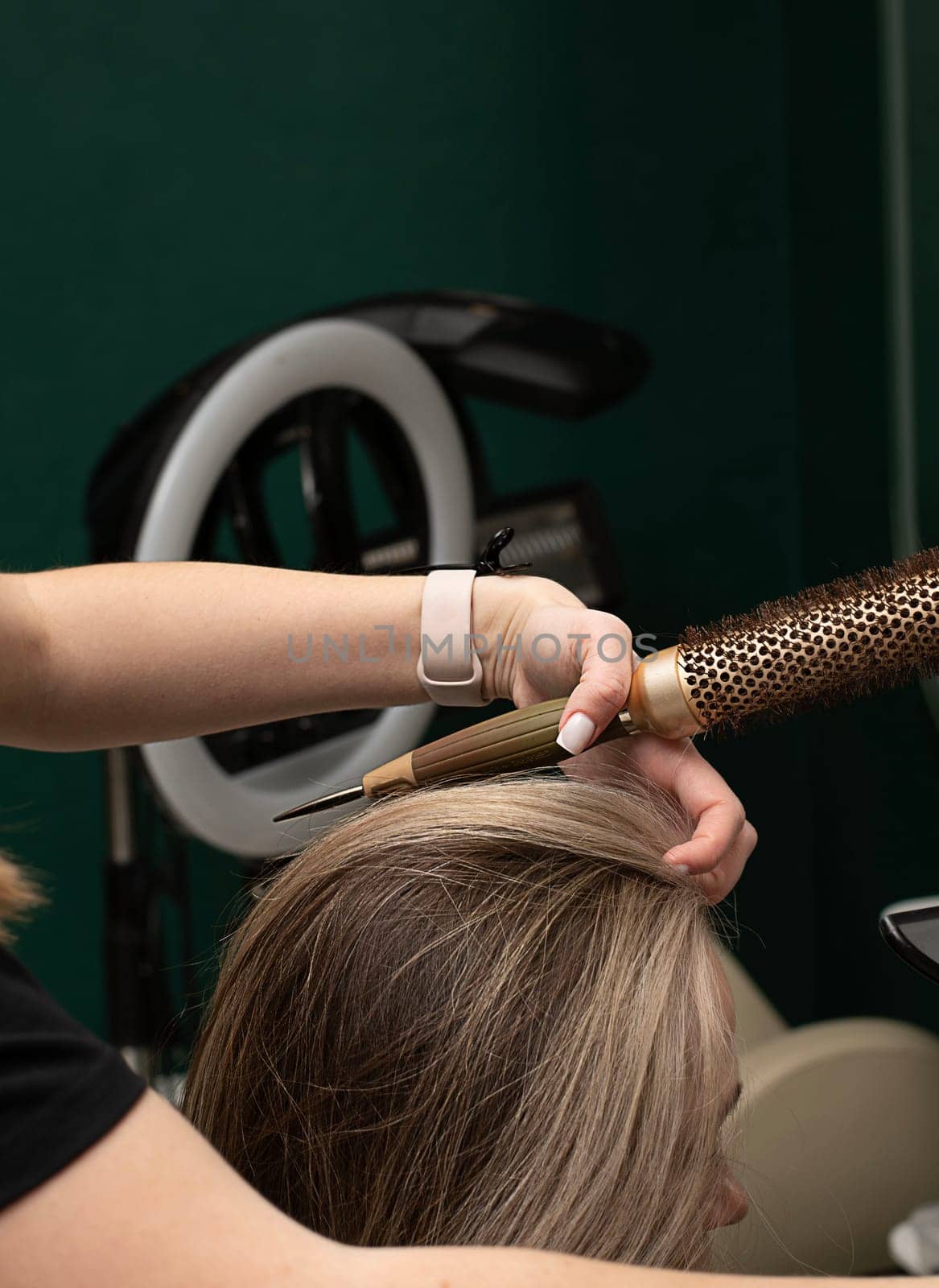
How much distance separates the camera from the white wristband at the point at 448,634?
0.79 meters

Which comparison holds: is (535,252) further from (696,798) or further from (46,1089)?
(46,1089)

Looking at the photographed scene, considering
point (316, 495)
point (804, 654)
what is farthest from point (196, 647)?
point (316, 495)

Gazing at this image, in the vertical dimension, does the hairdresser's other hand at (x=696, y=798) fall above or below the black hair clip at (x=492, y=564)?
below

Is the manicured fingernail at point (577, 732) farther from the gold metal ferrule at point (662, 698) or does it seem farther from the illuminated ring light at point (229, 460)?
the illuminated ring light at point (229, 460)

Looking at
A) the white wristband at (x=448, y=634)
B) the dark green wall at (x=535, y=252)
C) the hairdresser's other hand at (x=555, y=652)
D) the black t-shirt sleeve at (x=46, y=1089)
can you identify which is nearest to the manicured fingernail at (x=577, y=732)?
the hairdresser's other hand at (x=555, y=652)

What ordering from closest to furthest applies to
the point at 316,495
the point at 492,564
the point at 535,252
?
the point at 492,564 → the point at 316,495 → the point at 535,252

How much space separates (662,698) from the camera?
25.8 inches

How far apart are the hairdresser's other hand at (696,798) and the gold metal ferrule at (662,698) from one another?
3 cm

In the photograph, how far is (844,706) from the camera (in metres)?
2.00

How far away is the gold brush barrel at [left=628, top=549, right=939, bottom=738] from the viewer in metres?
0.62

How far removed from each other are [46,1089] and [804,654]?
416mm

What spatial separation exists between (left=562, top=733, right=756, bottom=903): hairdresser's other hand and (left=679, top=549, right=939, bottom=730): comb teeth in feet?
0.20

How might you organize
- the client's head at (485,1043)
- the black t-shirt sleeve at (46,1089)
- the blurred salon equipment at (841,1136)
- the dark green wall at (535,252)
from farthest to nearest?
1. the dark green wall at (535,252)
2. the blurred salon equipment at (841,1136)
3. the client's head at (485,1043)
4. the black t-shirt sleeve at (46,1089)

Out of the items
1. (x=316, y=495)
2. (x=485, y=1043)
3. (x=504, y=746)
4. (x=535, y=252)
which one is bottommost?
(x=485, y=1043)
